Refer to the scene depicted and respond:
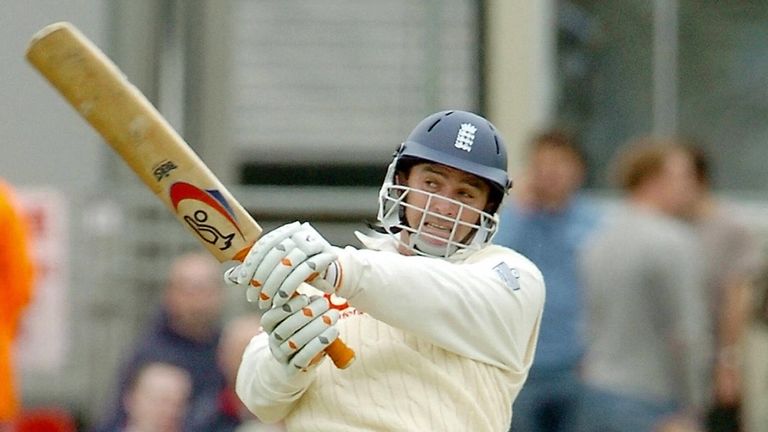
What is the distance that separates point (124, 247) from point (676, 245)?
2875 millimetres

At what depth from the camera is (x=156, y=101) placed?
32.6 ft

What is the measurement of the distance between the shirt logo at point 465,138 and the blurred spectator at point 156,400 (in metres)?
3.27

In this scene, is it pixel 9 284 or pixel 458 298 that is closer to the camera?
pixel 458 298

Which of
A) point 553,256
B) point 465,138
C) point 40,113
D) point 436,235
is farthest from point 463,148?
point 40,113

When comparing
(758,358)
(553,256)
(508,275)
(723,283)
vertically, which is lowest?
(758,358)

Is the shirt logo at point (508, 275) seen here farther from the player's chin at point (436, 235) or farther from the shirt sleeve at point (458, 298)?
the player's chin at point (436, 235)

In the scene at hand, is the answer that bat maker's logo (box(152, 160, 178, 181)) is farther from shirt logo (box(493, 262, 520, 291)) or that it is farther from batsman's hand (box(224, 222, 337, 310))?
shirt logo (box(493, 262, 520, 291))

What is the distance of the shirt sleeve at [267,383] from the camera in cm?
463

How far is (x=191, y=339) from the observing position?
821 centimetres

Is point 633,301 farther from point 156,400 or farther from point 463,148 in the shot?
point 463,148

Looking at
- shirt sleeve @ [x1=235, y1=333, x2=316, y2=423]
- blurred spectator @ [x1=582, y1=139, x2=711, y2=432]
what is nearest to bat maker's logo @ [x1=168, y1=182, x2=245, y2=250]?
shirt sleeve @ [x1=235, y1=333, x2=316, y2=423]

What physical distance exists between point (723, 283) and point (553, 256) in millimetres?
746

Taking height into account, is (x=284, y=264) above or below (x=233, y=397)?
above

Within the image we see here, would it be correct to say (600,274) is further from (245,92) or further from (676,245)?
(245,92)
